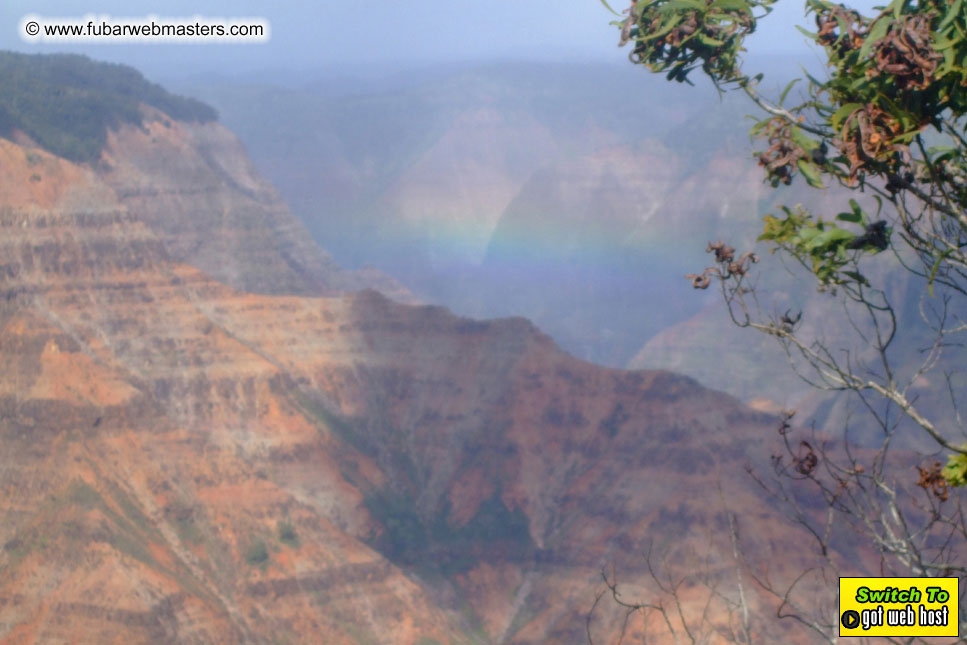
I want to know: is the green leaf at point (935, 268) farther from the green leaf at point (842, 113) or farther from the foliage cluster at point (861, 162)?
the green leaf at point (842, 113)

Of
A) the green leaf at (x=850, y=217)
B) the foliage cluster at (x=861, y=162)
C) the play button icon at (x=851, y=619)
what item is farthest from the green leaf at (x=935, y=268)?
the play button icon at (x=851, y=619)

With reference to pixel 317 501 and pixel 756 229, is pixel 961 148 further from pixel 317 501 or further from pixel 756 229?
pixel 756 229

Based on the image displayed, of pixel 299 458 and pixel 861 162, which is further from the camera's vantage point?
pixel 299 458

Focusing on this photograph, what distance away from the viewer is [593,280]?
18962 cm

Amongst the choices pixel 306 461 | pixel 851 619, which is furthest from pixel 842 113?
pixel 306 461

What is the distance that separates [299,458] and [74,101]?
227 feet

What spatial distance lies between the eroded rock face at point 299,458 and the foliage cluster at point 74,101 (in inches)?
1362

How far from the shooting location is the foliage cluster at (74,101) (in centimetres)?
12019

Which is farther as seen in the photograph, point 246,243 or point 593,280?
point 593,280

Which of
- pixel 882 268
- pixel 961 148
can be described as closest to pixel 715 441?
pixel 882 268

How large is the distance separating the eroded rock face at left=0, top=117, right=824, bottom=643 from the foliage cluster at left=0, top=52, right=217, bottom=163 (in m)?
34.6

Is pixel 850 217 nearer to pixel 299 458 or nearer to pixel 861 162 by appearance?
pixel 861 162

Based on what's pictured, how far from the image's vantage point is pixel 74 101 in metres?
132

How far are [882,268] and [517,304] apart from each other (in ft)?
223
